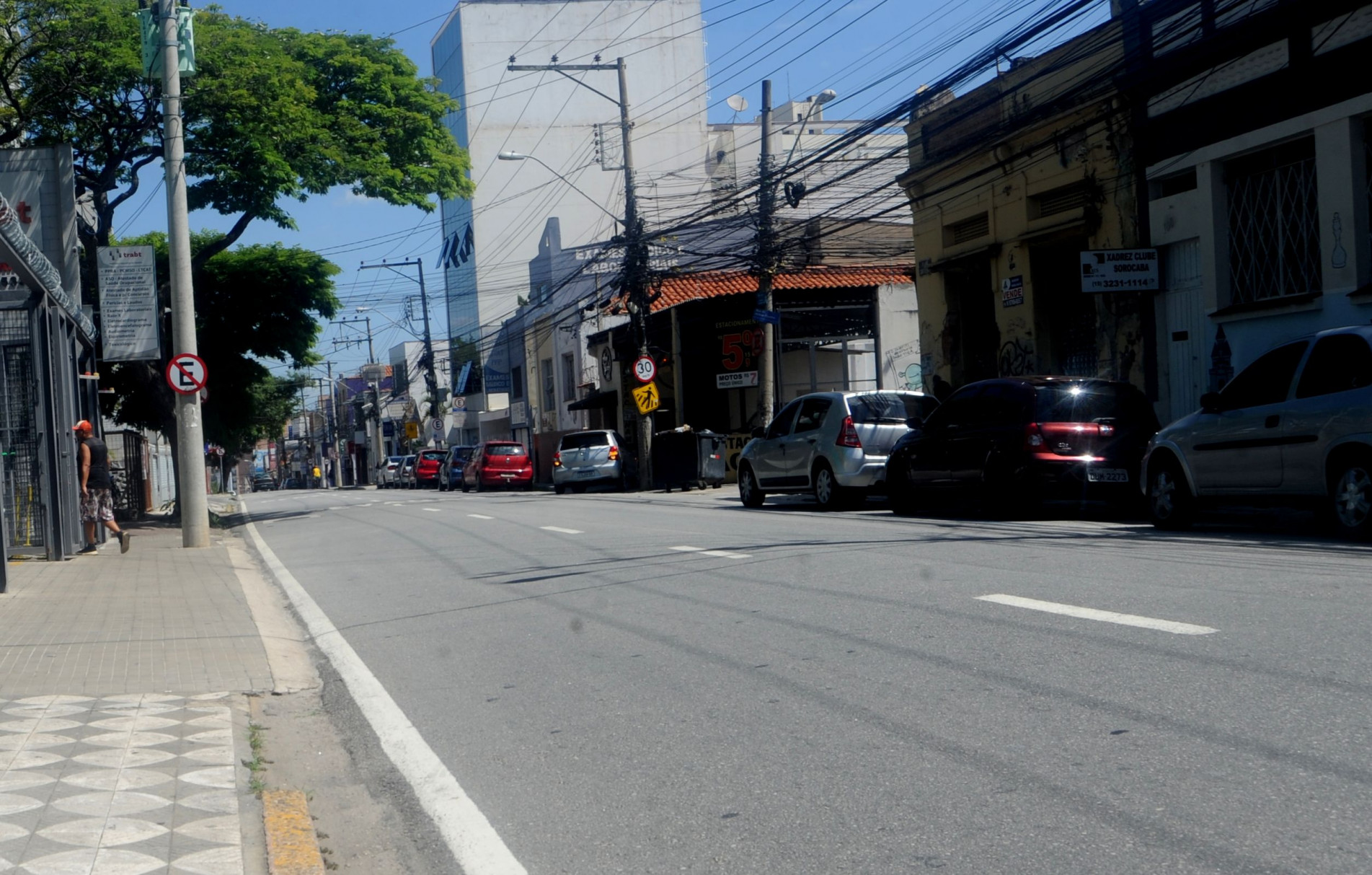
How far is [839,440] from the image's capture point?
58.4 feet

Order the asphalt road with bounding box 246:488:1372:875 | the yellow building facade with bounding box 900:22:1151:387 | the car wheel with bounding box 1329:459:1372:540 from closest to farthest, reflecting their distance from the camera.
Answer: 1. the asphalt road with bounding box 246:488:1372:875
2. the car wheel with bounding box 1329:459:1372:540
3. the yellow building facade with bounding box 900:22:1151:387

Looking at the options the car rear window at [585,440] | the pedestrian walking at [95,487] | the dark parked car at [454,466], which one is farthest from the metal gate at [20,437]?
the dark parked car at [454,466]

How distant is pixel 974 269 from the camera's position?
2417 centimetres

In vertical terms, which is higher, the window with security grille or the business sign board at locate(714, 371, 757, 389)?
the window with security grille

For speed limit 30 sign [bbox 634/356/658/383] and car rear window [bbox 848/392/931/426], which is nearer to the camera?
car rear window [bbox 848/392/931/426]

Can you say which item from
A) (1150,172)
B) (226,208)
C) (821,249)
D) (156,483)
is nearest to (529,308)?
(156,483)

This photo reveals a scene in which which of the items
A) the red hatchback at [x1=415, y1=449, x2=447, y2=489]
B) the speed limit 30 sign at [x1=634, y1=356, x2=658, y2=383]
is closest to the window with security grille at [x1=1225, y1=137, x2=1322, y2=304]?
the speed limit 30 sign at [x1=634, y1=356, x2=658, y2=383]

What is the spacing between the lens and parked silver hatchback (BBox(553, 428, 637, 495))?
33094mm

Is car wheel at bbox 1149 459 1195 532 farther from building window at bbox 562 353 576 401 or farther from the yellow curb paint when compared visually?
building window at bbox 562 353 576 401

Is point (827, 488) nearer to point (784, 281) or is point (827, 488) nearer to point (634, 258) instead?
point (634, 258)

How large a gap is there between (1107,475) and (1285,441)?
2.90m

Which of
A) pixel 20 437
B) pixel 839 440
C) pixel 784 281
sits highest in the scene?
pixel 784 281

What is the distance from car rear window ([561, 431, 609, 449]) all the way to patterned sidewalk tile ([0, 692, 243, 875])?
2648cm

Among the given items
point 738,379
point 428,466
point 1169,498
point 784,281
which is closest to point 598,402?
point 784,281
